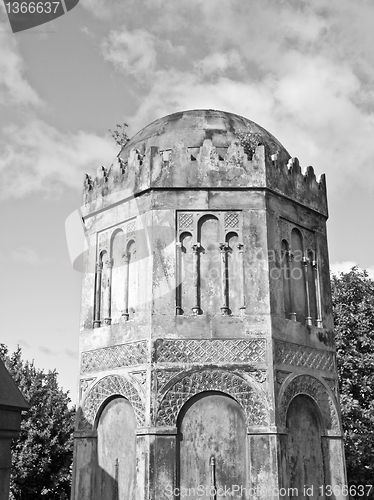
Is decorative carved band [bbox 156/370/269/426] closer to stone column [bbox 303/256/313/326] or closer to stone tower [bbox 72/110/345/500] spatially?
stone tower [bbox 72/110/345/500]

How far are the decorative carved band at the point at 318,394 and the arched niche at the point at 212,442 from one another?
1.37 metres

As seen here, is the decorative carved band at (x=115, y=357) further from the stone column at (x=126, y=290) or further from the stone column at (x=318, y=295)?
the stone column at (x=318, y=295)

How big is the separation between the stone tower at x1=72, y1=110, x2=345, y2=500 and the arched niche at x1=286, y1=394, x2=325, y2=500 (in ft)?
0.12

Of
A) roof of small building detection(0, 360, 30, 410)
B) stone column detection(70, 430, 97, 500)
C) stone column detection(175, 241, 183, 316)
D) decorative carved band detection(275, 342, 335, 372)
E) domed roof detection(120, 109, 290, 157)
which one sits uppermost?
domed roof detection(120, 109, 290, 157)

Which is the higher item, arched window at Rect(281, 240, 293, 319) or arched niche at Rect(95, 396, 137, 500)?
arched window at Rect(281, 240, 293, 319)

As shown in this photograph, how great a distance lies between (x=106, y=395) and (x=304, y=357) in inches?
185

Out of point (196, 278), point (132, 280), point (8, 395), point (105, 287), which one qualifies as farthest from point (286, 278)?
point (8, 395)

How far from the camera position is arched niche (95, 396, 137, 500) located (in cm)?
1188

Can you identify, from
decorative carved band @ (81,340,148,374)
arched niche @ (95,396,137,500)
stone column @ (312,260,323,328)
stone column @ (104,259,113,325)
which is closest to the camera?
arched niche @ (95,396,137,500)

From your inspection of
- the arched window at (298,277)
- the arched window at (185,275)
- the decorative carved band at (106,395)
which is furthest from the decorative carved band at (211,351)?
the arched window at (298,277)

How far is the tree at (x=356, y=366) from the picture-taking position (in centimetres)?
2350

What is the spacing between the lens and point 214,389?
39.0ft

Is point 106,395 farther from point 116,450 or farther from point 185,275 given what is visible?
point 185,275

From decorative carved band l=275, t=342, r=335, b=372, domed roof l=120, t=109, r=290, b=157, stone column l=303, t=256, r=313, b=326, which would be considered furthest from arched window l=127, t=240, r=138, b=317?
stone column l=303, t=256, r=313, b=326
